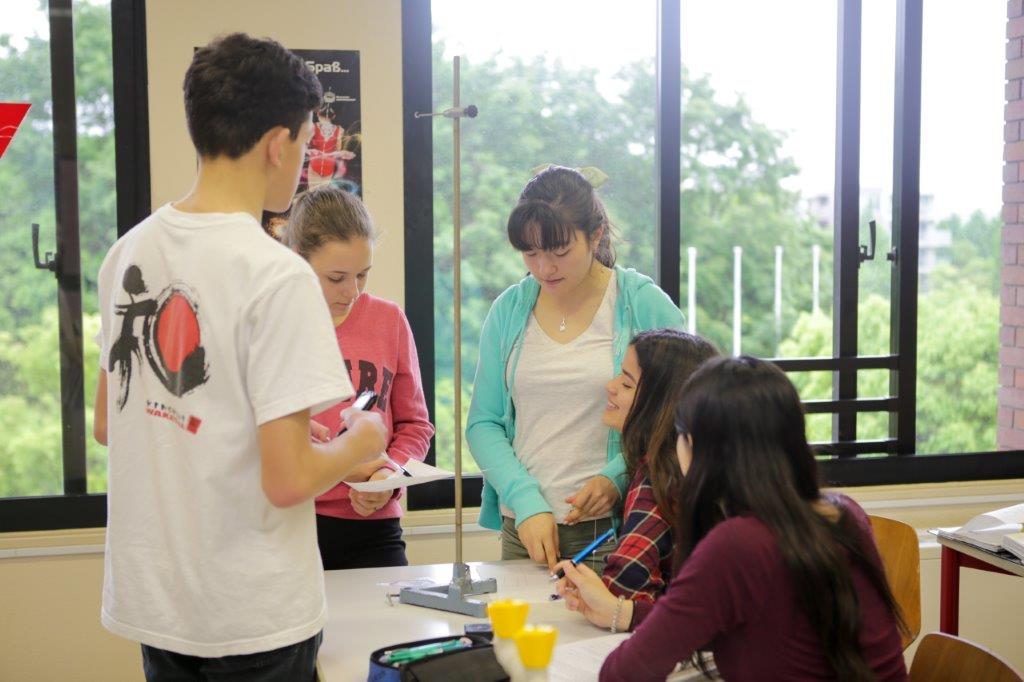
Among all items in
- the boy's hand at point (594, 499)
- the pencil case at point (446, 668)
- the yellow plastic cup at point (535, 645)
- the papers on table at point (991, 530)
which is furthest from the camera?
the papers on table at point (991, 530)

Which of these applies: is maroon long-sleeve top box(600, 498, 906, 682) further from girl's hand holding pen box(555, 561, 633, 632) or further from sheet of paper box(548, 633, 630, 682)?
girl's hand holding pen box(555, 561, 633, 632)

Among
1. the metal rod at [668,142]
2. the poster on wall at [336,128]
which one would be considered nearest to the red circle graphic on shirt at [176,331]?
the poster on wall at [336,128]

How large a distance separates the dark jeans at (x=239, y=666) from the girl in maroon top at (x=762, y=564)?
15.8 inches

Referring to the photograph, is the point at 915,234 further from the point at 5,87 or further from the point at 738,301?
the point at 5,87

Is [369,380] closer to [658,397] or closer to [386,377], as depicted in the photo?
Result: [386,377]

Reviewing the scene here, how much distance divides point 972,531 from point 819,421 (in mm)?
1135

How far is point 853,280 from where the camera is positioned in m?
3.48

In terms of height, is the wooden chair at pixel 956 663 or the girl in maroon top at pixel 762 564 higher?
the girl in maroon top at pixel 762 564

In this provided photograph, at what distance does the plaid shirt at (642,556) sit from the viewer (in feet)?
5.70

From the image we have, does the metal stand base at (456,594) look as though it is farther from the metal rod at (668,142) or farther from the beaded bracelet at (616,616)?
the metal rod at (668,142)

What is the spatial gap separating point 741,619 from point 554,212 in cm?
101

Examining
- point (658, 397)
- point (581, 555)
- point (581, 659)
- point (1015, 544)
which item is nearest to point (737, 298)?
point (1015, 544)

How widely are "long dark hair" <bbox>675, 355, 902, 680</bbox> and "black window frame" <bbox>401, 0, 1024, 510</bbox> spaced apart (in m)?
1.80

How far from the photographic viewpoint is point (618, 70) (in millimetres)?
3303
